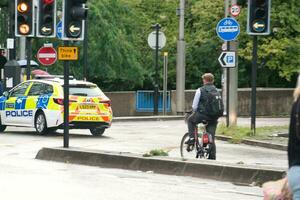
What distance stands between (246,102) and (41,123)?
67.2ft

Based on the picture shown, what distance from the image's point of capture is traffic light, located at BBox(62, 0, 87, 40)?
14141 mm

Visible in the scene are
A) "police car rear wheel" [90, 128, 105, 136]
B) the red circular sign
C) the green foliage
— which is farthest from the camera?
the green foliage

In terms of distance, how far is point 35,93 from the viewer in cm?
2117

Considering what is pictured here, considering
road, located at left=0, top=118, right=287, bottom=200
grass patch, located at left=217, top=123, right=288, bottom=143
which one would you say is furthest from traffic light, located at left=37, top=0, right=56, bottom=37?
grass patch, located at left=217, top=123, right=288, bottom=143

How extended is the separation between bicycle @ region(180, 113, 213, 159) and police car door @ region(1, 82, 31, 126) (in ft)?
26.1

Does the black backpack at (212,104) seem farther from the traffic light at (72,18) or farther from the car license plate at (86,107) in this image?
the car license plate at (86,107)

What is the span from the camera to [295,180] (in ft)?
14.3

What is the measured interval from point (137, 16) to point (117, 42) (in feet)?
22.4

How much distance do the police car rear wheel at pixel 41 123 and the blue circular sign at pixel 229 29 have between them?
18.0 feet

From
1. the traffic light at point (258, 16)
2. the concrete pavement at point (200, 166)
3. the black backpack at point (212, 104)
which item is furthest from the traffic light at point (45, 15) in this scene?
the traffic light at point (258, 16)

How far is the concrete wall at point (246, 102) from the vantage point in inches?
1443

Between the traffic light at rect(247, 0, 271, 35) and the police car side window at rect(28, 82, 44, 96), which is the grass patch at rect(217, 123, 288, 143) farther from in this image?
the police car side window at rect(28, 82, 44, 96)

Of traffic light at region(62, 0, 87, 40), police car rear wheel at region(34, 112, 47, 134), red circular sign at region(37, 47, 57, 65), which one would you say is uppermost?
traffic light at region(62, 0, 87, 40)

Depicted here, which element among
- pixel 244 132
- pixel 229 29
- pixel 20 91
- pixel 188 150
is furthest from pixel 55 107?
pixel 188 150
